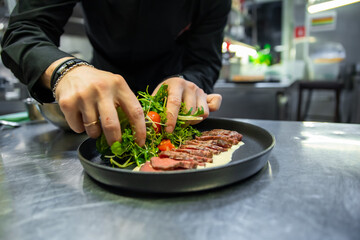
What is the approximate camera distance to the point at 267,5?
22.7ft

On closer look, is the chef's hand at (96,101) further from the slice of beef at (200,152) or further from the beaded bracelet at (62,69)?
the slice of beef at (200,152)

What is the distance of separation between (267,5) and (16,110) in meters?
6.58

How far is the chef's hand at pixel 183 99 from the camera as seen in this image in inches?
40.8

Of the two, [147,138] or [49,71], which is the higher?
[49,71]

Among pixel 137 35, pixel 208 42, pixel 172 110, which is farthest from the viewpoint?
pixel 208 42

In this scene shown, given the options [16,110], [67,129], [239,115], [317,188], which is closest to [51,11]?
[67,129]

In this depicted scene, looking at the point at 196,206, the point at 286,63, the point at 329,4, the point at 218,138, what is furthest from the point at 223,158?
the point at 286,63

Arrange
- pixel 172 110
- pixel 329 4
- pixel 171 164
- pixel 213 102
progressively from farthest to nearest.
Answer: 1. pixel 329 4
2. pixel 213 102
3. pixel 172 110
4. pixel 171 164

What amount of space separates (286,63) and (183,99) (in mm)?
5962

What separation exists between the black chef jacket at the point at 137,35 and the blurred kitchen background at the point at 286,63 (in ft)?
1.84

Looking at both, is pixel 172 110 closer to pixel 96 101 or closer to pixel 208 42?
pixel 96 101

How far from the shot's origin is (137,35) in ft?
5.23

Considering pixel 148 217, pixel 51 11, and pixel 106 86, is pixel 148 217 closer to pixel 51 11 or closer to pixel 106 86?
pixel 106 86

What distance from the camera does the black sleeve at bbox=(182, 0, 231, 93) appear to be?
1.71 m
